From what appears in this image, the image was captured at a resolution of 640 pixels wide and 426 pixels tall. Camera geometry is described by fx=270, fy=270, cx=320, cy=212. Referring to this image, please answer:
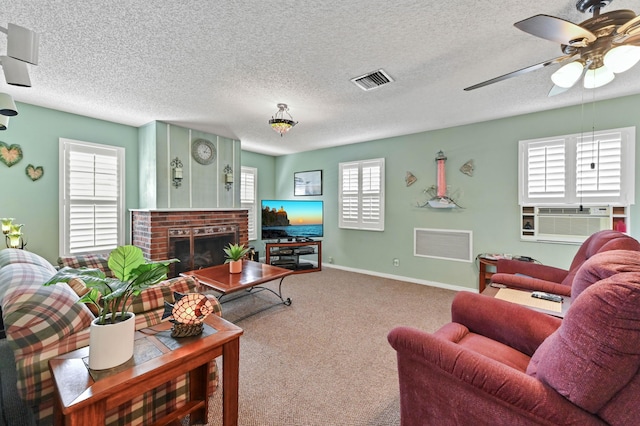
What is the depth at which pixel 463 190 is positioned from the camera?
4113mm

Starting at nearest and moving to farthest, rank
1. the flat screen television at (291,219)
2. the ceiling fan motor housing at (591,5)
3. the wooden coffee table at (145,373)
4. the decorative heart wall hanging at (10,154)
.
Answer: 1. the wooden coffee table at (145,373)
2. the ceiling fan motor housing at (591,5)
3. the decorative heart wall hanging at (10,154)
4. the flat screen television at (291,219)

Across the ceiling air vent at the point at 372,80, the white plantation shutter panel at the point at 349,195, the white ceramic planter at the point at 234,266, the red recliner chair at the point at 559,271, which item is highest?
the ceiling air vent at the point at 372,80

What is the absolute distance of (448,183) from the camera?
4238 mm

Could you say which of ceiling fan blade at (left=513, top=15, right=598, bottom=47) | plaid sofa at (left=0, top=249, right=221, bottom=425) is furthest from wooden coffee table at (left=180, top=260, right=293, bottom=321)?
ceiling fan blade at (left=513, top=15, right=598, bottom=47)

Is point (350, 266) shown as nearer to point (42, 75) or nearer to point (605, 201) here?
point (605, 201)

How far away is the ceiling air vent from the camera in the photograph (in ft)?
8.31

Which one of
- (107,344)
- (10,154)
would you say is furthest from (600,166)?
(10,154)

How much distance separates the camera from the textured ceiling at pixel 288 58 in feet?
5.71

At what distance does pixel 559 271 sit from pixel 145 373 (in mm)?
3355

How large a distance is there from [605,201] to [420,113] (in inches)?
92.0

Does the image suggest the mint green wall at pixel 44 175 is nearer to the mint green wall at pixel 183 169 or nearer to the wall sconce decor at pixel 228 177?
the mint green wall at pixel 183 169

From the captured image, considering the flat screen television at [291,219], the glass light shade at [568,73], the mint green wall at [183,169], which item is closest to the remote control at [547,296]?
the glass light shade at [568,73]

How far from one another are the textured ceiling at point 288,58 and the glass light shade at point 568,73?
1.26 ft

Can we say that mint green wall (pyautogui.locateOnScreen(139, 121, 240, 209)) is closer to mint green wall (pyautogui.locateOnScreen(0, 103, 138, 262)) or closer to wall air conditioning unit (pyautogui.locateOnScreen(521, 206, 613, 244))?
mint green wall (pyautogui.locateOnScreen(0, 103, 138, 262))
